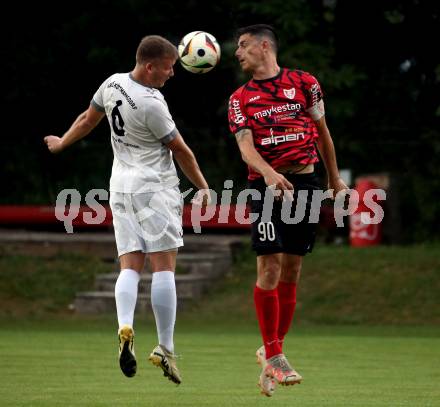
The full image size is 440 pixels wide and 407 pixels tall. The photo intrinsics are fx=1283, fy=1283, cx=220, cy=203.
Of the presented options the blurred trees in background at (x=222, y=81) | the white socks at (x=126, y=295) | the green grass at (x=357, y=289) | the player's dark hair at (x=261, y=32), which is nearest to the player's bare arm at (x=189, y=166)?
the white socks at (x=126, y=295)

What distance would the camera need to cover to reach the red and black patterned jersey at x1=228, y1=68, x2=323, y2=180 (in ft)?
28.6

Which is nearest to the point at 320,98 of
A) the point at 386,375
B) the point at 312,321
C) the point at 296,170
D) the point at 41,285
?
the point at 296,170

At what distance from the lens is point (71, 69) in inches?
942

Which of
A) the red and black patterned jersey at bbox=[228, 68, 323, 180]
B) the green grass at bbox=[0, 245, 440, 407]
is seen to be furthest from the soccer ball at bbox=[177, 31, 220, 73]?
the green grass at bbox=[0, 245, 440, 407]

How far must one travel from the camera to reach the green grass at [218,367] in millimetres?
8742

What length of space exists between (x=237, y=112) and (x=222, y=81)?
15325mm

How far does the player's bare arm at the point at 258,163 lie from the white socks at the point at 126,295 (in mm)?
1070

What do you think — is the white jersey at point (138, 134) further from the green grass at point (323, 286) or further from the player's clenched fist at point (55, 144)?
the green grass at point (323, 286)

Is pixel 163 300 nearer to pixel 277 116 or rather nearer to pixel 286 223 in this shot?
pixel 286 223

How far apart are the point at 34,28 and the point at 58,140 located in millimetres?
A: 15954

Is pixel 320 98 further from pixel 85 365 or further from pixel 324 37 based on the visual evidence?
pixel 324 37

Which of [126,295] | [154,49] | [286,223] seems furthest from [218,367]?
[154,49]

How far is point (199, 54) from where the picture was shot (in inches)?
378

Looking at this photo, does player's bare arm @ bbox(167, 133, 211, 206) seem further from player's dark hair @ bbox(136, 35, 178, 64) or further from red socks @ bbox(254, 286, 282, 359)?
red socks @ bbox(254, 286, 282, 359)
